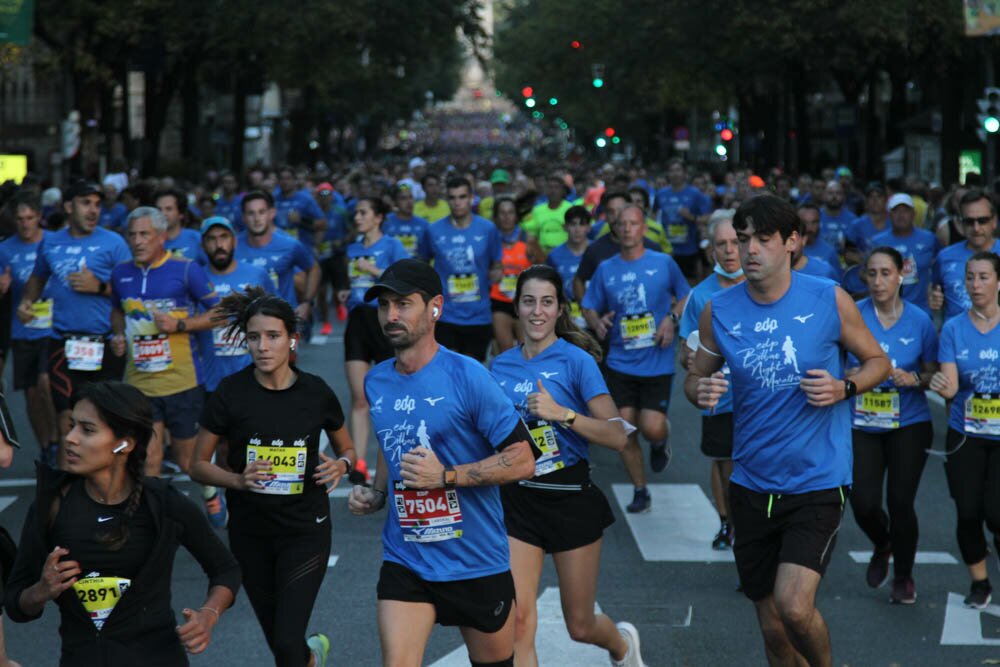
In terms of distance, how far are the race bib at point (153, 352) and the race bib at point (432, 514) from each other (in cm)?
498

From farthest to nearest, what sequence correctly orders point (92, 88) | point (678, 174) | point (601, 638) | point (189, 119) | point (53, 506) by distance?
point (189, 119)
point (92, 88)
point (678, 174)
point (601, 638)
point (53, 506)

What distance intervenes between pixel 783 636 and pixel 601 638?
33.3 inches

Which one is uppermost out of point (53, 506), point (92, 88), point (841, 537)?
point (92, 88)

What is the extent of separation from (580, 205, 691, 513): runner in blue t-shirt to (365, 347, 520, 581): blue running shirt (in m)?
5.24

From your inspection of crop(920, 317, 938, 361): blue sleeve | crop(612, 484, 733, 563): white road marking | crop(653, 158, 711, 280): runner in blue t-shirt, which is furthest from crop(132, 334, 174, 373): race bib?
crop(653, 158, 711, 280): runner in blue t-shirt

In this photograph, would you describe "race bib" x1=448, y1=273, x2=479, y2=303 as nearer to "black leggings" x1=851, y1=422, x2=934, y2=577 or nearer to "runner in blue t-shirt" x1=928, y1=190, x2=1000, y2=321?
"runner in blue t-shirt" x1=928, y1=190, x2=1000, y2=321

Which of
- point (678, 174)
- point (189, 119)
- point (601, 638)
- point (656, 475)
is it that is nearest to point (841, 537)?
point (656, 475)

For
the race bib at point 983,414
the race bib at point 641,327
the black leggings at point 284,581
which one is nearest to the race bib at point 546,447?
the black leggings at point 284,581

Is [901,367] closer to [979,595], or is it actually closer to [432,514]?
[979,595]

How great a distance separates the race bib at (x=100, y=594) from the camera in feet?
15.8

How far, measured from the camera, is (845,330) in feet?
20.8

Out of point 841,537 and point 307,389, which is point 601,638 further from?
point 841,537

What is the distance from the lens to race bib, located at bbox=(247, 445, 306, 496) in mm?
6406

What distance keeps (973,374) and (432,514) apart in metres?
3.83
